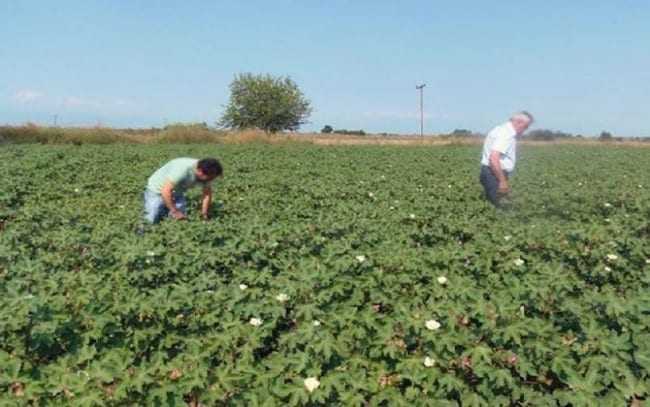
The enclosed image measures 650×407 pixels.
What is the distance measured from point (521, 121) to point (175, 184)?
13.6ft

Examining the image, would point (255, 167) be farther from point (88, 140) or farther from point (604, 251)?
point (88, 140)

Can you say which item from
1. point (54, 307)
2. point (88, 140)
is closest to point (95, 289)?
point (54, 307)

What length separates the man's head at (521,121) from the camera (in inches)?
289

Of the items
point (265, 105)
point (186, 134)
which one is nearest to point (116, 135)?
point (186, 134)

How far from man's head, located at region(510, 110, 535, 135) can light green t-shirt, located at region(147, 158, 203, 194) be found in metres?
3.81

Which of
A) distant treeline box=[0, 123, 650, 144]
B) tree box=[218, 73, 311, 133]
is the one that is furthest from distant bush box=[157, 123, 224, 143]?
tree box=[218, 73, 311, 133]

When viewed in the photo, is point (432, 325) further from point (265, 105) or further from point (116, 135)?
point (265, 105)

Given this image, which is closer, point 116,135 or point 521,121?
point 521,121

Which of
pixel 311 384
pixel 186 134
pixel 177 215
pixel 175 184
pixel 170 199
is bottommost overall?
pixel 311 384

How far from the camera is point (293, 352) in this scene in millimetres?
2938

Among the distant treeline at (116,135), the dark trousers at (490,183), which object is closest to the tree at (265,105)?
the distant treeline at (116,135)

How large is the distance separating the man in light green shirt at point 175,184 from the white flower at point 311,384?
4.05 m

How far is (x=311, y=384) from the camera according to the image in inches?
100

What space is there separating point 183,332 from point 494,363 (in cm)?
158
